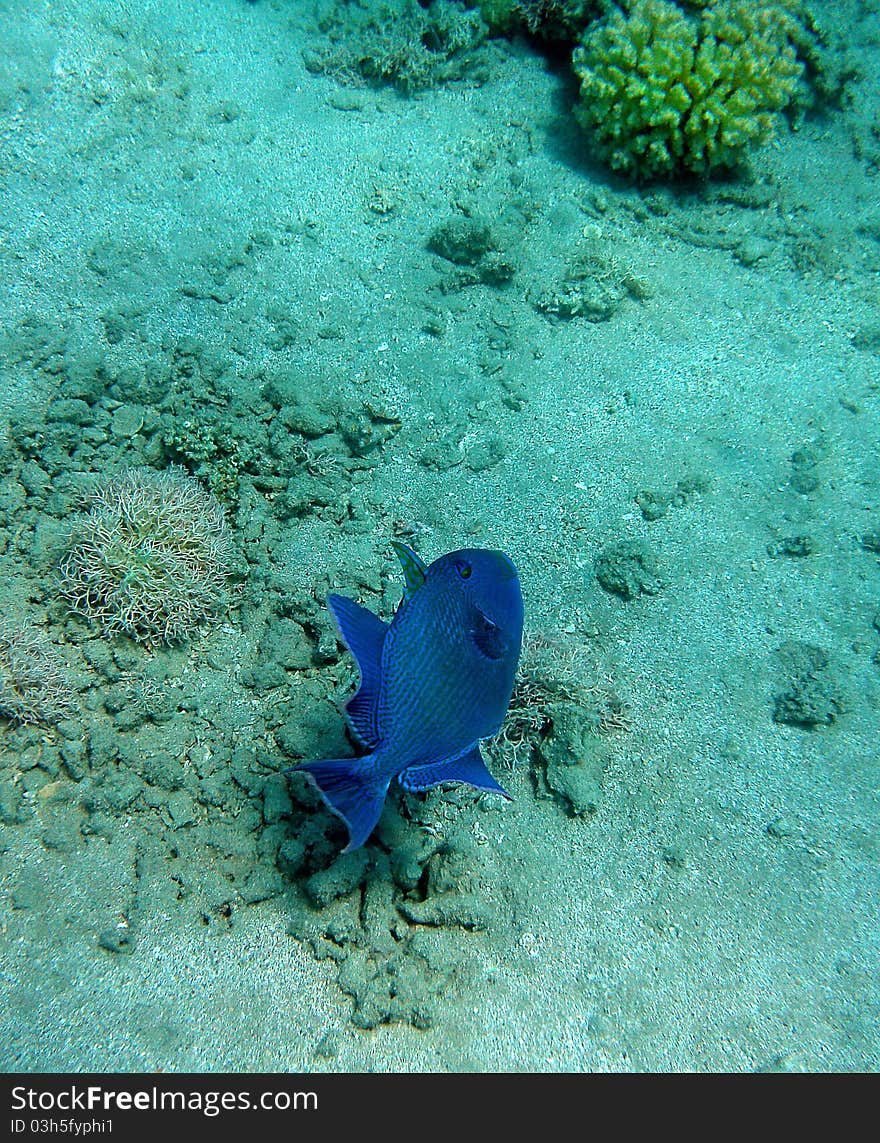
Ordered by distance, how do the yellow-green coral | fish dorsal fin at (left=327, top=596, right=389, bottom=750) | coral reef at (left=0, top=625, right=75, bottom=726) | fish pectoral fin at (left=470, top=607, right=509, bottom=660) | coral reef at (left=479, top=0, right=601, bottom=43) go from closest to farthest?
fish pectoral fin at (left=470, top=607, right=509, bottom=660) < fish dorsal fin at (left=327, top=596, right=389, bottom=750) < coral reef at (left=0, top=625, right=75, bottom=726) < the yellow-green coral < coral reef at (left=479, top=0, right=601, bottom=43)

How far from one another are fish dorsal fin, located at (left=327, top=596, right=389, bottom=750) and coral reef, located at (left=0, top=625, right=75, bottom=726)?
81.6 inches

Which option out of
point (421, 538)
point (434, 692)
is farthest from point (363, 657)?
point (421, 538)

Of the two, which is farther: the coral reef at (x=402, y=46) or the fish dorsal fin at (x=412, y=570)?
the coral reef at (x=402, y=46)

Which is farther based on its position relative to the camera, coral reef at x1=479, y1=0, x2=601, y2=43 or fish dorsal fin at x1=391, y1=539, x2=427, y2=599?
coral reef at x1=479, y1=0, x2=601, y2=43

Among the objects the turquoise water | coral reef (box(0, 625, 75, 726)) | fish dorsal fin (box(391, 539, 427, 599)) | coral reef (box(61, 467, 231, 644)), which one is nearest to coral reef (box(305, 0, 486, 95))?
the turquoise water

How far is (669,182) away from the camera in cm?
529

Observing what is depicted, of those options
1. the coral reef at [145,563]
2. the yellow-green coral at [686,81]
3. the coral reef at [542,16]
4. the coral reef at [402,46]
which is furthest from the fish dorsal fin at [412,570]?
the coral reef at [542,16]

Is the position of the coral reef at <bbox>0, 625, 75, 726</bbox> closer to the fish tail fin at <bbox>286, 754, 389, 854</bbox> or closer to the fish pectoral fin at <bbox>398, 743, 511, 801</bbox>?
the fish tail fin at <bbox>286, 754, 389, 854</bbox>

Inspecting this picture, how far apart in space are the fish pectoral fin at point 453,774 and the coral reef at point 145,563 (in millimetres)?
2070

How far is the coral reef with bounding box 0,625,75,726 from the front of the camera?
10.2 feet

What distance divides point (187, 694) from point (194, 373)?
206 centimetres

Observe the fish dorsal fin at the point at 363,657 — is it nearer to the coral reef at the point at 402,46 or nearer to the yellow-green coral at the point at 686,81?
the yellow-green coral at the point at 686,81

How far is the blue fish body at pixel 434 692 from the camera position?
1.75 m
